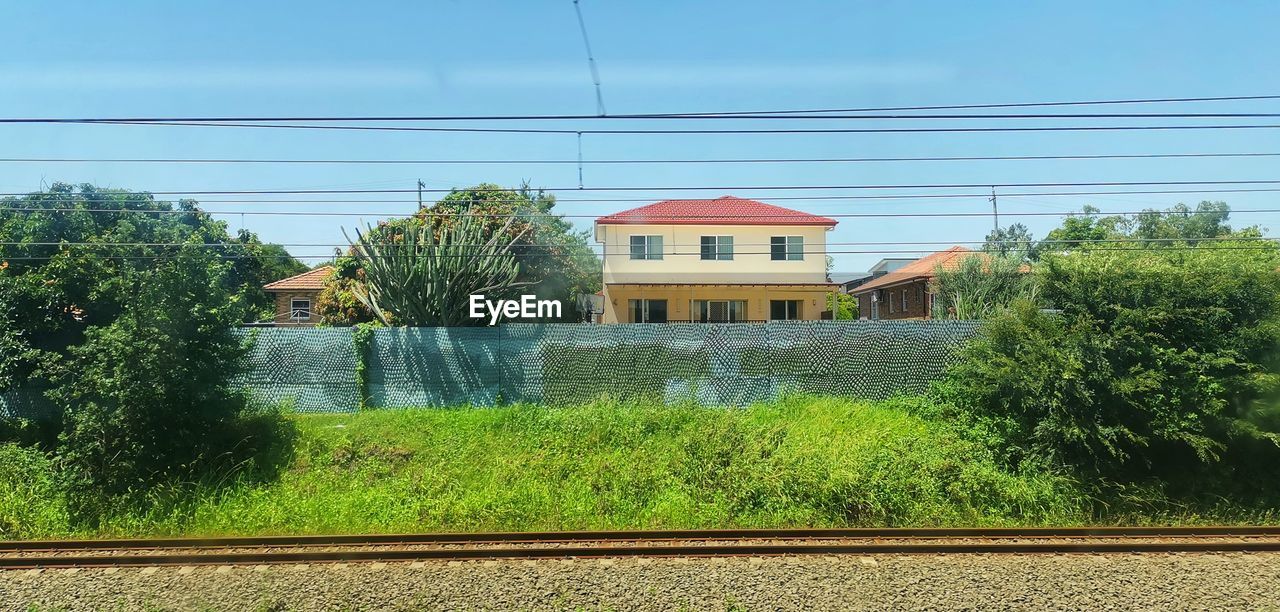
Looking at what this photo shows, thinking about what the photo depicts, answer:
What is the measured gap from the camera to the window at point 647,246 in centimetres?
2716

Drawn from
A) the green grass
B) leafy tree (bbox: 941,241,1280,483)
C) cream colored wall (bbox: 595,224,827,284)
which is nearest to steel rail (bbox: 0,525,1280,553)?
the green grass

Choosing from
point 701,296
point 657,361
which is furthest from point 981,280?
point 657,361

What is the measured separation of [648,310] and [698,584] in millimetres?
21815

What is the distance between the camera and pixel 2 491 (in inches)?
341

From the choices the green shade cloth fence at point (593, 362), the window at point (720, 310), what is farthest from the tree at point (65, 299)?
the window at point (720, 310)

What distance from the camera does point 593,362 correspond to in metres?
12.9

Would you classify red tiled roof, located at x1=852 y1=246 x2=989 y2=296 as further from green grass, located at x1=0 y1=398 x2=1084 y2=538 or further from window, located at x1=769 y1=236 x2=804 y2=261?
green grass, located at x1=0 y1=398 x2=1084 y2=538

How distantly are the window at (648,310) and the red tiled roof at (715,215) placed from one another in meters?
3.36

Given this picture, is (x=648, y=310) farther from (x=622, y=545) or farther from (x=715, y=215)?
(x=622, y=545)

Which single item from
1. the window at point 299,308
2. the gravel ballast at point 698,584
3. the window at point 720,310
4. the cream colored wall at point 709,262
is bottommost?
the gravel ballast at point 698,584

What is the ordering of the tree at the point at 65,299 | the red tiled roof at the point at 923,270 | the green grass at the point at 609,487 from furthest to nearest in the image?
the red tiled roof at the point at 923,270, the tree at the point at 65,299, the green grass at the point at 609,487

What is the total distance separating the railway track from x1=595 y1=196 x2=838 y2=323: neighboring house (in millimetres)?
19609

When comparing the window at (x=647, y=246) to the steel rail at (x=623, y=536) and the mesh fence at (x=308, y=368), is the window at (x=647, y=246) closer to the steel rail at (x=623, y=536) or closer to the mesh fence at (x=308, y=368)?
the mesh fence at (x=308, y=368)

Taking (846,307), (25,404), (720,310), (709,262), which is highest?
(709,262)
